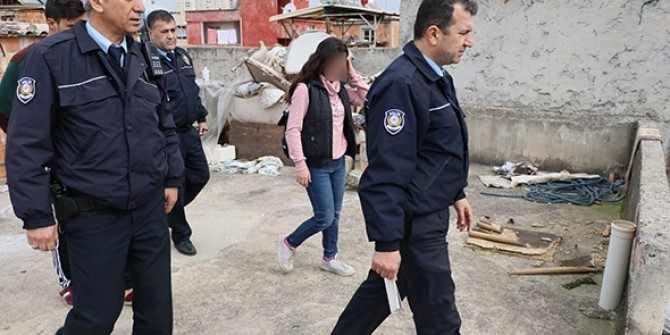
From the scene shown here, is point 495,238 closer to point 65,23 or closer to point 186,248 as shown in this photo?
point 186,248

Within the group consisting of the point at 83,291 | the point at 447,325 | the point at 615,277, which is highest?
the point at 83,291

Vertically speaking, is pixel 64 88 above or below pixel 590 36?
below

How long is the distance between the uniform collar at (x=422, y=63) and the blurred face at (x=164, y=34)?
7.57 feet

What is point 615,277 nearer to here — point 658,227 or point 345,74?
point 658,227

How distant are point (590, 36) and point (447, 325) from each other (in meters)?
5.50

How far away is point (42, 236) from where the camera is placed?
2010 mm

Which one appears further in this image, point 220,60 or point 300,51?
point 220,60

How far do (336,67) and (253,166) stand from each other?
4.03 meters

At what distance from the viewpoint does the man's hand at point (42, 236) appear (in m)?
2.00

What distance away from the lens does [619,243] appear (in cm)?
318

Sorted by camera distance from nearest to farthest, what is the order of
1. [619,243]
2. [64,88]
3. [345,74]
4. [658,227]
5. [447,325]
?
[64,88] → [447,325] → [658,227] → [619,243] → [345,74]

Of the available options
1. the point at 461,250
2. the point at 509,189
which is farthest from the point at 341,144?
the point at 509,189

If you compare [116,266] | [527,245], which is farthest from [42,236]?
[527,245]

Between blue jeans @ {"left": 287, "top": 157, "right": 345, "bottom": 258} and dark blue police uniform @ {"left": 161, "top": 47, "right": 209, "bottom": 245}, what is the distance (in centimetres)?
100
